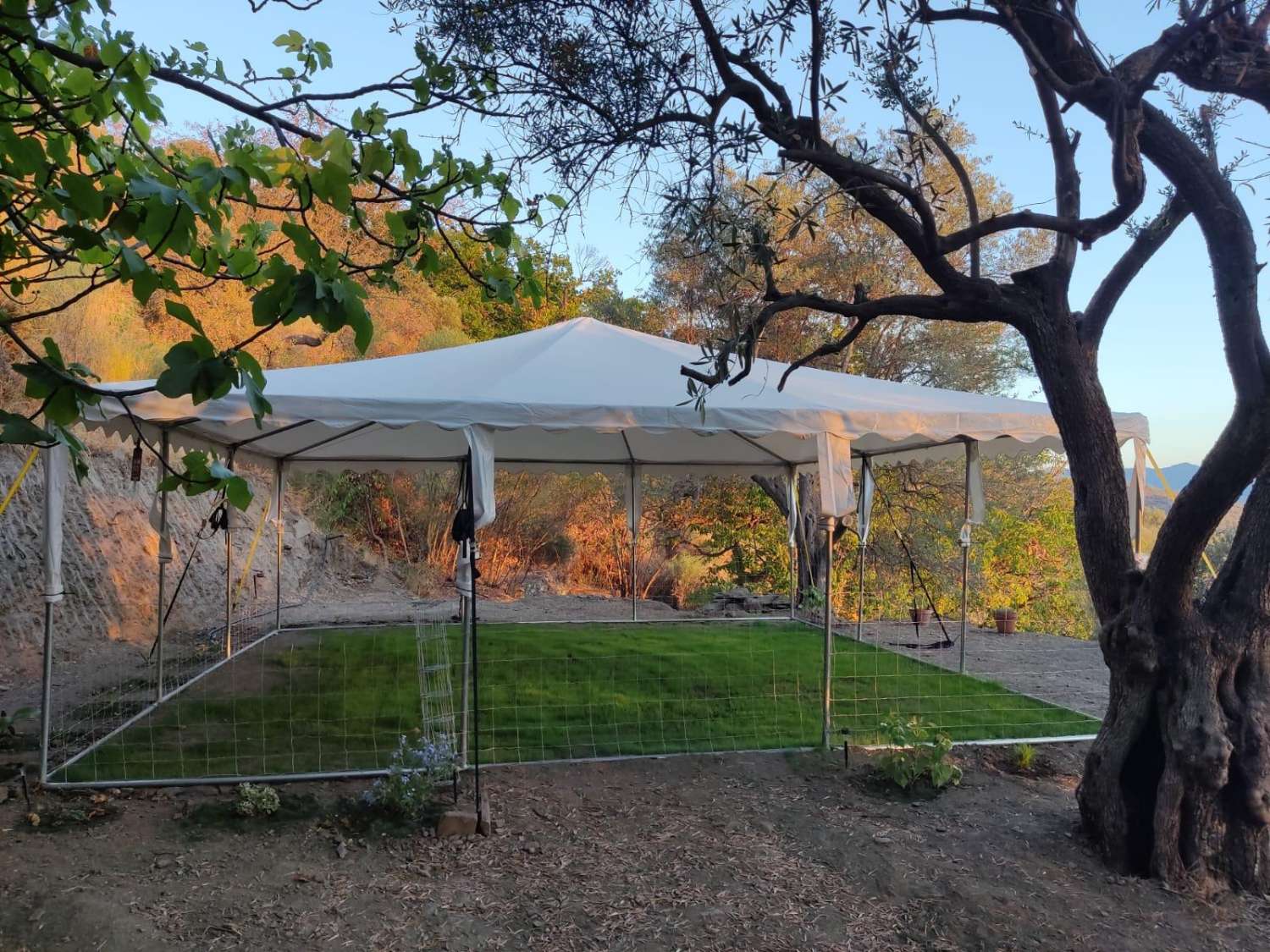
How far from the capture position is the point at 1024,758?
491cm

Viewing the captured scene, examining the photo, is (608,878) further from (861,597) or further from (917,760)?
(861,597)

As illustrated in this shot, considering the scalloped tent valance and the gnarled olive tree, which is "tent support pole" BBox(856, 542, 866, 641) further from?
the gnarled olive tree

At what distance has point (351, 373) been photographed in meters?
5.63

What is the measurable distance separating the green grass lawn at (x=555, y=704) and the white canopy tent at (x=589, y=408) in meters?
1.15

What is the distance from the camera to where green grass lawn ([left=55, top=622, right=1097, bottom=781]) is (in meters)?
5.02

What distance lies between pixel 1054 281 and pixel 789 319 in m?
9.19

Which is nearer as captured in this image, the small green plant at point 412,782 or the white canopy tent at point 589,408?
the small green plant at point 412,782

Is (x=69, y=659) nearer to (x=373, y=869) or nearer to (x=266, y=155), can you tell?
(x=373, y=869)

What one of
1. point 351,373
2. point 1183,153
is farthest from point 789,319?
point 1183,153

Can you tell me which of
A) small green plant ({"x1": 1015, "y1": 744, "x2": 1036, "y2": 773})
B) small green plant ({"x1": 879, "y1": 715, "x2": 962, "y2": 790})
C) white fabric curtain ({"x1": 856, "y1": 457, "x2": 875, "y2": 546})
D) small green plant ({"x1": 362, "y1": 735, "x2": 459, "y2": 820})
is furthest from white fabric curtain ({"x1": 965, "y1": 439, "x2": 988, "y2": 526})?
small green plant ({"x1": 362, "y1": 735, "x2": 459, "y2": 820})

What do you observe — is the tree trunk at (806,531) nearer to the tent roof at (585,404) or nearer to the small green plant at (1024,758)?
the tent roof at (585,404)

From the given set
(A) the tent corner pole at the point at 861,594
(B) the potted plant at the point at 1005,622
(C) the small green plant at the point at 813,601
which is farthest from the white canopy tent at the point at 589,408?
(B) the potted plant at the point at 1005,622

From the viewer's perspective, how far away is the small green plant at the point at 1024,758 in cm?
491

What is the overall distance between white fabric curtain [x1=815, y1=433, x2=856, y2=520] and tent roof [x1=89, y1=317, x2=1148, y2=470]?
0.08 meters
